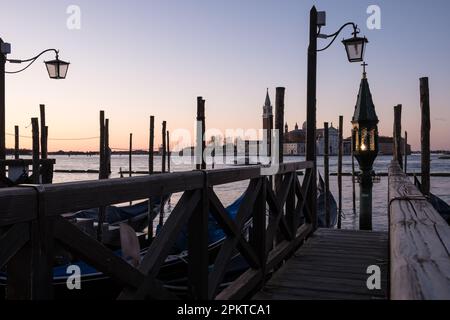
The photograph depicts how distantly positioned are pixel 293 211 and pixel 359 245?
1419 millimetres

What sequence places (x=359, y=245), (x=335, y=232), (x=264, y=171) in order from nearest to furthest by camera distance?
(x=264, y=171)
(x=359, y=245)
(x=335, y=232)

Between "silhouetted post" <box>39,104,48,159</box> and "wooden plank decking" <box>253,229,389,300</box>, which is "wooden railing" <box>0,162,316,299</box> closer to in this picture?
"wooden plank decking" <box>253,229,389,300</box>

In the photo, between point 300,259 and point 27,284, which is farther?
point 300,259

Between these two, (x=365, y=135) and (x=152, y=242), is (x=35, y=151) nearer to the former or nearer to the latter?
(x=365, y=135)

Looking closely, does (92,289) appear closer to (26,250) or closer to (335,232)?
(335,232)

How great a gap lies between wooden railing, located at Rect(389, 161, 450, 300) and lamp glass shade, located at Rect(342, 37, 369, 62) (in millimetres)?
6002

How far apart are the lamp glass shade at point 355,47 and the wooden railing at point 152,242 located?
14.2ft

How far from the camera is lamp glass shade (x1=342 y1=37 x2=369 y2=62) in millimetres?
7914

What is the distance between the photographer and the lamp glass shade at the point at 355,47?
7.91 metres

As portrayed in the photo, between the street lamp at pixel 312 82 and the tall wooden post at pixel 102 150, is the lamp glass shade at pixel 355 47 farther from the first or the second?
the tall wooden post at pixel 102 150

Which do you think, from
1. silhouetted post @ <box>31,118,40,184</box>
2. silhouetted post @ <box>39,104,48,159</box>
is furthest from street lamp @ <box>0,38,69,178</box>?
silhouetted post @ <box>39,104,48,159</box>

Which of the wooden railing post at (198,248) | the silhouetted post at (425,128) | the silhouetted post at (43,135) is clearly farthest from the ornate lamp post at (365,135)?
the silhouetted post at (43,135)
